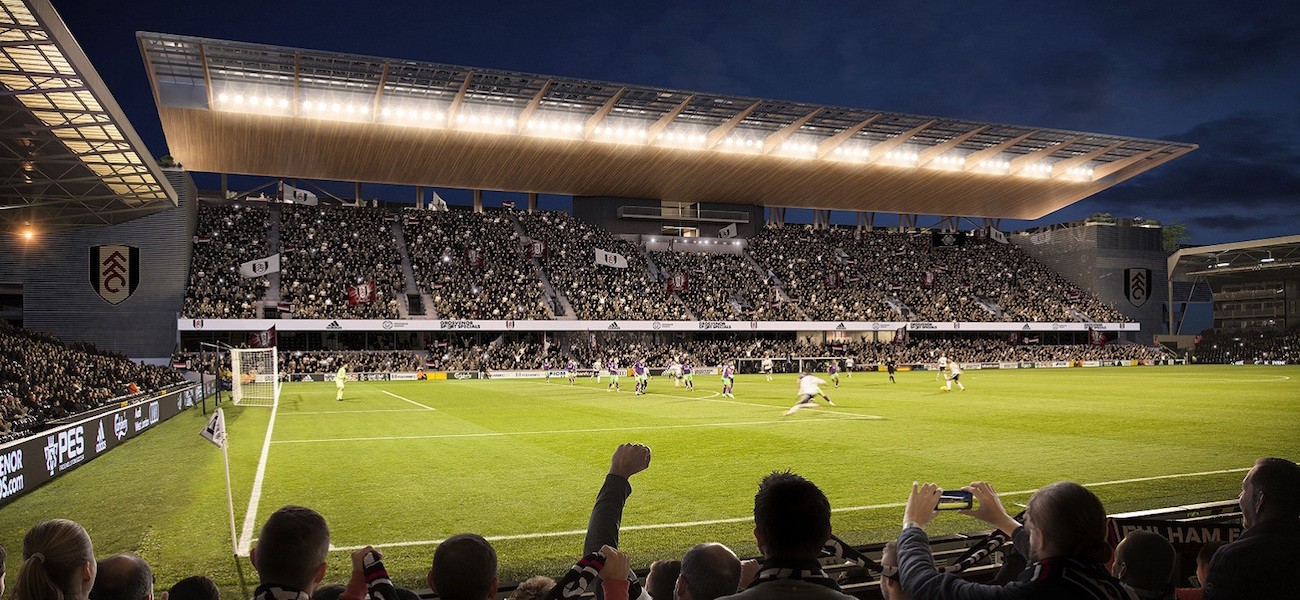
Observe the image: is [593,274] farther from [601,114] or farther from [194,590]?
[194,590]

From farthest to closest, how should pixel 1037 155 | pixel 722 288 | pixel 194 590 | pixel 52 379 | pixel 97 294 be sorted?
pixel 722 288 < pixel 1037 155 < pixel 97 294 < pixel 52 379 < pixel 194 590

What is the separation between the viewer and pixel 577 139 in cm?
5528

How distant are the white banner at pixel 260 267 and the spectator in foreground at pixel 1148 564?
187 ft

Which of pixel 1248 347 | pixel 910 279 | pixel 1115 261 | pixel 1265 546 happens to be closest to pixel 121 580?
pixel 1265 546

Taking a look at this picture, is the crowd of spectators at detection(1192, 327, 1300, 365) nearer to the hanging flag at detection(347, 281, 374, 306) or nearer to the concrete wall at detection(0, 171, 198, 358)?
the hanging flag at detection(347, 281, 374, 306)

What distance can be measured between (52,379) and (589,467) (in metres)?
19.2

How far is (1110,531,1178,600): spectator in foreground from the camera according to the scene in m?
3.98

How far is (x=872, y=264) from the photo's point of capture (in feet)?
250

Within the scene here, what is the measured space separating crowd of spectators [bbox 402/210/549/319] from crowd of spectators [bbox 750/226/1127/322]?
906 inches

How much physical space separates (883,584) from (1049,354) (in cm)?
7604

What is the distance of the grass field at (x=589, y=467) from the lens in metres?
10.2

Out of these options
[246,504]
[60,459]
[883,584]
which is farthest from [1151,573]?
[60,459]

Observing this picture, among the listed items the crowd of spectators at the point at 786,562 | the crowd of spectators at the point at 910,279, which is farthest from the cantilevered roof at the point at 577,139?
the crowd of spectators at the point at 786,562

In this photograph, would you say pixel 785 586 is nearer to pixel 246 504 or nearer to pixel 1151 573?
pixel 1151 573
